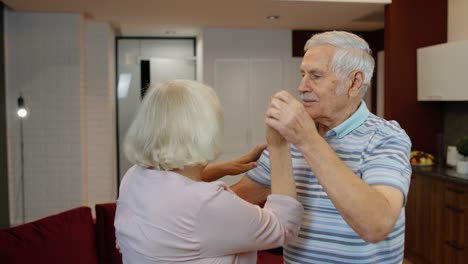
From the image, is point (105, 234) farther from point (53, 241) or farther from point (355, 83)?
point (355, 83)

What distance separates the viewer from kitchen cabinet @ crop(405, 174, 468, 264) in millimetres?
3641

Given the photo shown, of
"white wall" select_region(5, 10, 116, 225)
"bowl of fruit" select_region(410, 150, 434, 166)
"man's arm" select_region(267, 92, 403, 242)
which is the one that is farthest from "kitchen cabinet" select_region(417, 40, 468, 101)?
"white wall" select_region(5, 10, 116, 225)

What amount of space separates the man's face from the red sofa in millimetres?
1347

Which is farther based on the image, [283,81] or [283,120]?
[283,81]

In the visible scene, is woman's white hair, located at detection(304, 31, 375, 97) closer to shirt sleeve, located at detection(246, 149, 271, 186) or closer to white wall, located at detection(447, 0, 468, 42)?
shirt sleeve, located at detection(246, 149, 271, 186)

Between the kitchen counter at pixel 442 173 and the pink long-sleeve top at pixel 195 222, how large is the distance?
295cm

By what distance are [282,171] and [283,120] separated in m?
0.16

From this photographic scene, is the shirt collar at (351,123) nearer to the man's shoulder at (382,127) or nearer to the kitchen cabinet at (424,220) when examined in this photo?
the man's shoulder at (382,127)

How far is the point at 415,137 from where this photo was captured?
4.97 meters

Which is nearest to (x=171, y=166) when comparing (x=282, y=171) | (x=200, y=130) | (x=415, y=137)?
(x=200, y=130)

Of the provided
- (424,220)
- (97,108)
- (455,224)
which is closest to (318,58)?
(455,224)

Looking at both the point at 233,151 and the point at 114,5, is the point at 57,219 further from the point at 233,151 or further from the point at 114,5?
the point at 233,151

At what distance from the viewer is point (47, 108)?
550 centimetres

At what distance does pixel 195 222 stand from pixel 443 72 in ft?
12.9
